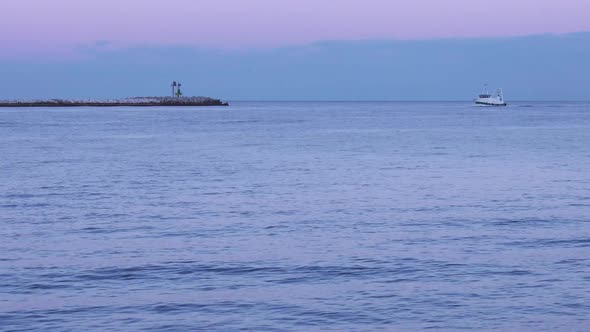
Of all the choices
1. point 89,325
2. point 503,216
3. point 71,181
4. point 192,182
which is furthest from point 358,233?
point 71,181

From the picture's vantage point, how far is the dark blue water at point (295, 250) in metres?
12.4

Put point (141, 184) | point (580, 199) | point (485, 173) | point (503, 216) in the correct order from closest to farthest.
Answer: point (503, 216), point (580, 199), point (141, 184), point (485, 173)

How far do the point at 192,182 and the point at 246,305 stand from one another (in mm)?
18205

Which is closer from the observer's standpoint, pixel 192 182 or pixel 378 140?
pixel 192 182

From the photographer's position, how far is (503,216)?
21344 millimetres

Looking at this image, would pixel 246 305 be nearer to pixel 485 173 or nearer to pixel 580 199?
pixel 580 199

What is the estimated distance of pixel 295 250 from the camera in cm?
1683

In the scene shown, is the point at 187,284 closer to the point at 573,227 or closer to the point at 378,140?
the point at 573,227

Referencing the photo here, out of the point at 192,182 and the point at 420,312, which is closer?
the point at 420,312

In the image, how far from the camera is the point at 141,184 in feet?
98.5

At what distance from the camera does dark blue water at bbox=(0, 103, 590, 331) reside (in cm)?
1240

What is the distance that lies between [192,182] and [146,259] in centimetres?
1478

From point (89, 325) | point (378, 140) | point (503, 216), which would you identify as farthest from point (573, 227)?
point (378, 140)

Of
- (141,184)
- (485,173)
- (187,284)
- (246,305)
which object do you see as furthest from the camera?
(485,173)
